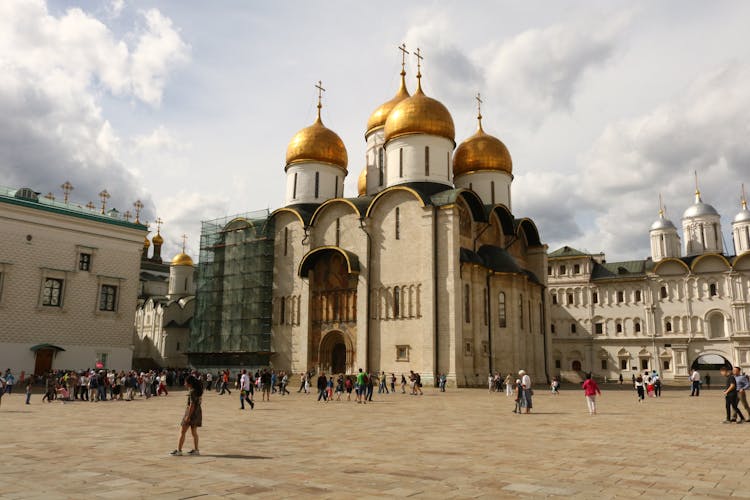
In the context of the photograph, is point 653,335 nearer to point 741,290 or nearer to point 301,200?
point 741,290

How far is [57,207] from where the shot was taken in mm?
34156

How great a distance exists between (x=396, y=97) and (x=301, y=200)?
35.4 feet

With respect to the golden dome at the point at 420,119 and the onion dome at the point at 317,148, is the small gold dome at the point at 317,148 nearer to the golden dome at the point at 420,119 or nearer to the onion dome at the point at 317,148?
the onion dome at the point at 317,148

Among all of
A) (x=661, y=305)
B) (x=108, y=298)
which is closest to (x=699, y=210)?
(x=661, y=305)

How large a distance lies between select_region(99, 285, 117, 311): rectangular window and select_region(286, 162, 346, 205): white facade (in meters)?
13.7

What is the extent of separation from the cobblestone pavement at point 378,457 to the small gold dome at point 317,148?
28.5m

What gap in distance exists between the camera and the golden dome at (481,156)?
41906 millimetres

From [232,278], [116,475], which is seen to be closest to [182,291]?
[232,278]

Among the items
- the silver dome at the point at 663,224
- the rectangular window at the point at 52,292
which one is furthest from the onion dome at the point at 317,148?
the silver dome at the point at 663,224

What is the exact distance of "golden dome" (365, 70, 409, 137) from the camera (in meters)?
44.0

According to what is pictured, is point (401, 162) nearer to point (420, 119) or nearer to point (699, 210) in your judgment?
point (420, 119)

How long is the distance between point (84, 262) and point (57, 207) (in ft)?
11.6

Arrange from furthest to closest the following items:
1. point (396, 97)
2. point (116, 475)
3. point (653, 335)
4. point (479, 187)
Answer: point (653, 335) → point (396, 97) → point (479, 187) → point (116, 475)

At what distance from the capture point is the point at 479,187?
4191 cm
